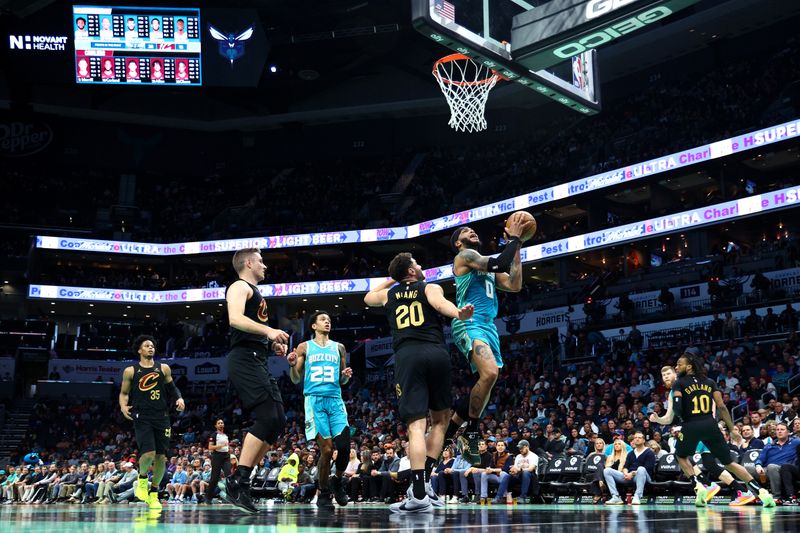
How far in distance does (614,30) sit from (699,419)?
16.7ft

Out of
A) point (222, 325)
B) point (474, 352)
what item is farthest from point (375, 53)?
point (474, 352)

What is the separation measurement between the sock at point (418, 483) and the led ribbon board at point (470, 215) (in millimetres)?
24949

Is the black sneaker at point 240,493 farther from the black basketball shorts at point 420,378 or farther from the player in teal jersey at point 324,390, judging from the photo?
the player in teal jersey at point 324,390

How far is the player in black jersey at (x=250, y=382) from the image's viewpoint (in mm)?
7059

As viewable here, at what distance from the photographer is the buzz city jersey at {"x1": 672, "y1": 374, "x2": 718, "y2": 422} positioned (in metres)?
9.67

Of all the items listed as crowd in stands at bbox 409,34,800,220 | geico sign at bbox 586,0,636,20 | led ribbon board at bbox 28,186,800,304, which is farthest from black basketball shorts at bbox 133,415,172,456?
crowd in stands at bbox 409,34,800,220

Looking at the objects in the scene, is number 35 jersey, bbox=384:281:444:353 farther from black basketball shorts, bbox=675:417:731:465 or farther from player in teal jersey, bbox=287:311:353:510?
black basketball shorts, bbox=675:417:731:465

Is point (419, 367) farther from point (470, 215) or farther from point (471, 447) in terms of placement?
point (470, 215)

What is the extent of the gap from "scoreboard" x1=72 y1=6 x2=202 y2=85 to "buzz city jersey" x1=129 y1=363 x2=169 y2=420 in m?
31.4

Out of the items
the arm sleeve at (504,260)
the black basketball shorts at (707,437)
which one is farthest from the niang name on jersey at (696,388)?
the arm sleeve at (504,260)

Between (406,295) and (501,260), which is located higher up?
(501,260)

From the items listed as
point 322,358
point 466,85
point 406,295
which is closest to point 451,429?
point 406,295

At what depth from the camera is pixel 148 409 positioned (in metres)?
10.7

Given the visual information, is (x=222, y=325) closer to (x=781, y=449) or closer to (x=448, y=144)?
(x=448, y=144)
